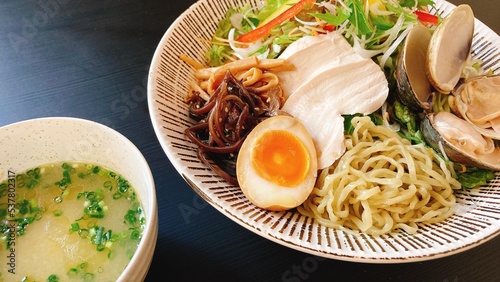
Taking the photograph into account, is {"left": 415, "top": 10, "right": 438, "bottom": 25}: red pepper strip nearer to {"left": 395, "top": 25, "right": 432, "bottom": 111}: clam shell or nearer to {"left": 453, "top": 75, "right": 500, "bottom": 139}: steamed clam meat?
{"left": 395, "top": 25, "right": 432, "bottom": 111}: clam shell


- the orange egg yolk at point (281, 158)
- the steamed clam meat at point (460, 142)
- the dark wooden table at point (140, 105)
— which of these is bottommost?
the dark wooden table at point (140, 105)

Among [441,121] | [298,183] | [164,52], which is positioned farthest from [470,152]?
[164,52]

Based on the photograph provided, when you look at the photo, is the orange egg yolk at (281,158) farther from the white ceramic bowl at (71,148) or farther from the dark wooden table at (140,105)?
the white ceramic bowl at (71,148)

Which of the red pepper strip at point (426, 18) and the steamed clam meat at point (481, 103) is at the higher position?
the red pepper strip at point (426, 18)

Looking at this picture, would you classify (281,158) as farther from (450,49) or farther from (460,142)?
(450,49)

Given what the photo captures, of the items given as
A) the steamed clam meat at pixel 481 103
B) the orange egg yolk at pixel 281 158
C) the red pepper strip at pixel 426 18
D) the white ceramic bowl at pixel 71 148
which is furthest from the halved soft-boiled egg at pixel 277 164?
the red pepper strip at pixel 426 18

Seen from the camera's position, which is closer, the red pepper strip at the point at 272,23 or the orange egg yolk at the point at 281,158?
the orange egg yolk at the point at 281,158

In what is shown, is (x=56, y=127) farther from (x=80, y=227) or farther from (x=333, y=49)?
(x=333, y=49)

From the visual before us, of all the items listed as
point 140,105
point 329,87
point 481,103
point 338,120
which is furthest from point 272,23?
point 481,103
